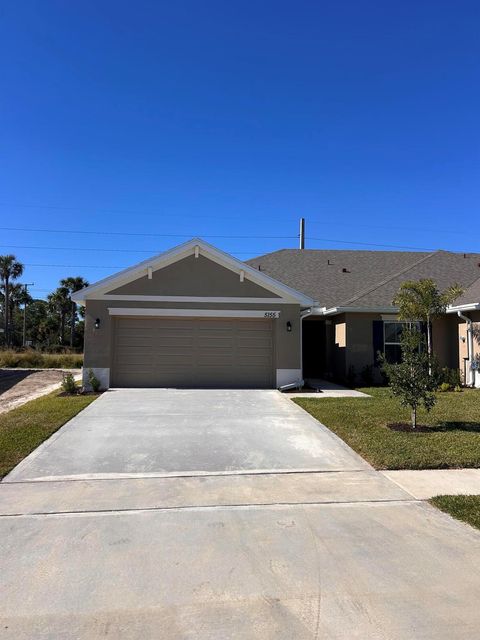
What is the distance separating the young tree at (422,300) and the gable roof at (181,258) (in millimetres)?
2883

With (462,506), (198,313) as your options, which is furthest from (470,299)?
(462,506)

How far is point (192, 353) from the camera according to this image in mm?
15375

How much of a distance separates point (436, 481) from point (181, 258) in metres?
11.1

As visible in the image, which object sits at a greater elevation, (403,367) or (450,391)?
(403,367)

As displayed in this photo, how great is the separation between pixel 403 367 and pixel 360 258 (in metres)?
13.9

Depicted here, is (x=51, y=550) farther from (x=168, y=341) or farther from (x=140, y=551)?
(x=168, y=341)

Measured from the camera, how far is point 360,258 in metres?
22.0

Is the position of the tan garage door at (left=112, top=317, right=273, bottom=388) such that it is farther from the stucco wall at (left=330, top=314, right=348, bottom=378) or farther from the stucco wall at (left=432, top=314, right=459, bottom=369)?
the stucco wall at (left=432, top=314, right=459, bottom=369)

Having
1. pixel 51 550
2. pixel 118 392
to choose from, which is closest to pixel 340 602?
pixel 51 550

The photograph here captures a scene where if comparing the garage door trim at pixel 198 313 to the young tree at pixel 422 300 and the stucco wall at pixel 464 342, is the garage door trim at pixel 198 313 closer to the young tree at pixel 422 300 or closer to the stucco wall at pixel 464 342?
the young tree at pixel 422 300

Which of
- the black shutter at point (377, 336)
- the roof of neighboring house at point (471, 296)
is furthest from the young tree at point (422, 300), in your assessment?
the black shutter at point (377, 336)

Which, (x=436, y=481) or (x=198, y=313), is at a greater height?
(x=198, y=313)

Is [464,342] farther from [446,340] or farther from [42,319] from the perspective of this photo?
[42,319]

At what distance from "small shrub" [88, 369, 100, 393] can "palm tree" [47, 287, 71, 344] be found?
37.0 m
